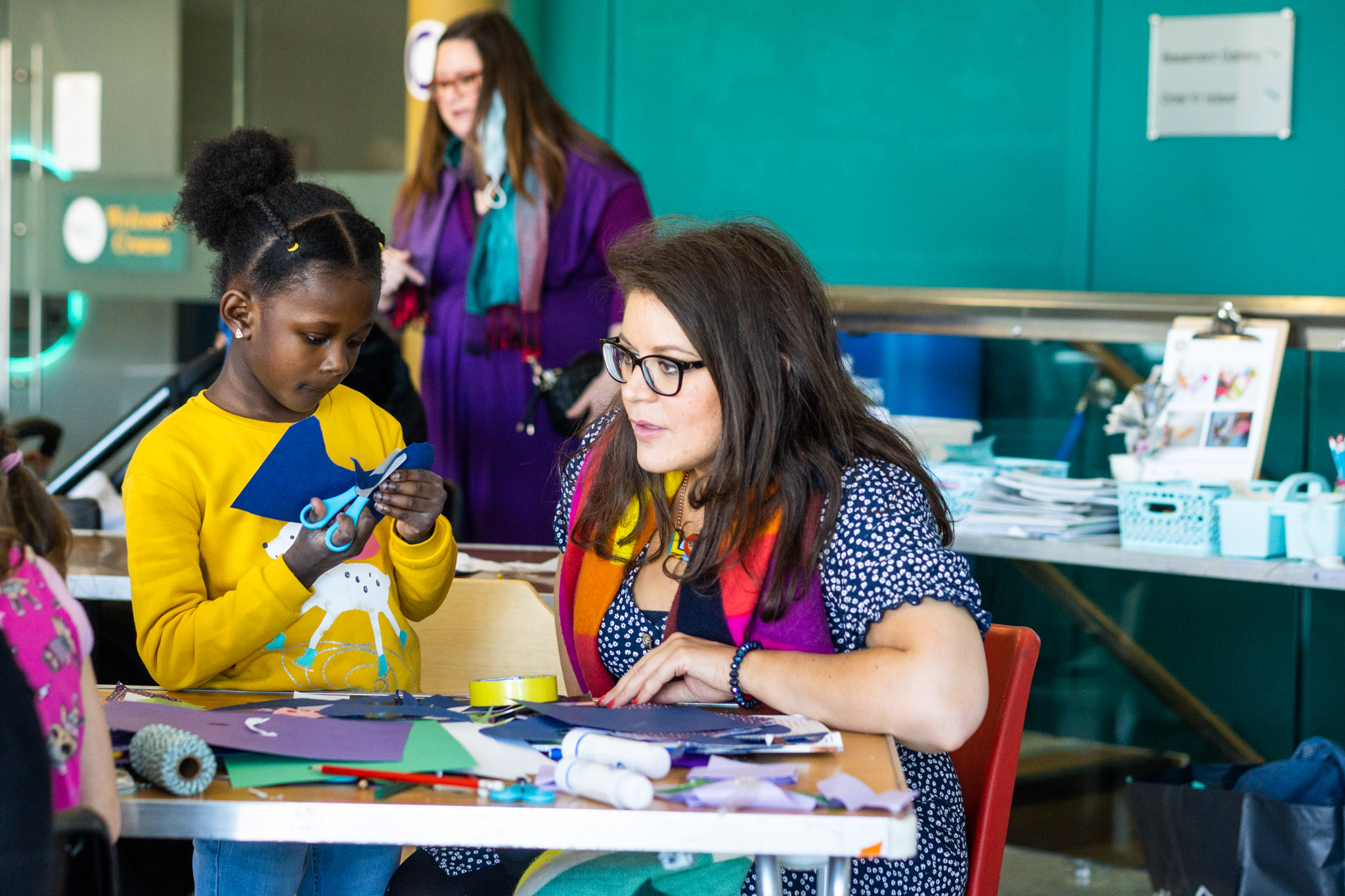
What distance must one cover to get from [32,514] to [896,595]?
2.98 feet

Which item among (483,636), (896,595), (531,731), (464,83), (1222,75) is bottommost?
(483,636)

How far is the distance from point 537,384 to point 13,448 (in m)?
2.09

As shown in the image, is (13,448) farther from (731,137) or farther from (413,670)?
(731,137)

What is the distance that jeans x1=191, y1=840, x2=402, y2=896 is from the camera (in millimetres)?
1693

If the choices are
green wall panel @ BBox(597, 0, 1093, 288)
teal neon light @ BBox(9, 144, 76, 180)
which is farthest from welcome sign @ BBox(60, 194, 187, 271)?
green wall panel @ BBox(597, 0, 1093, 288)

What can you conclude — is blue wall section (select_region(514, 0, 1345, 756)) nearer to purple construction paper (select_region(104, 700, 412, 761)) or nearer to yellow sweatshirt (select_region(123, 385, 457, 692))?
yellow sweatshirt (select_region(123, 385, 457, 692))

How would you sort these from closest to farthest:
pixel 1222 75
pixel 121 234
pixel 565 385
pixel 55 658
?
pixel 55 658 → pixel 565 385 → pixel 1222 75 → pixel 121 234

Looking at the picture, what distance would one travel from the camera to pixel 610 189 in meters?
3.43

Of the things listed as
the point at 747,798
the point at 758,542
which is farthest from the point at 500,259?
the point at 747,798

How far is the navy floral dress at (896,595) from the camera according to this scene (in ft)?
5.26

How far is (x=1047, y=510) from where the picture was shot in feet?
10.0

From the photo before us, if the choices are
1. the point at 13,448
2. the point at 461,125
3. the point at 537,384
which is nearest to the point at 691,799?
the point at 13,448

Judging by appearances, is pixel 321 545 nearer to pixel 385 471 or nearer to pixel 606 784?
pixel 385 471

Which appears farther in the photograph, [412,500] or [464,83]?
[464,83]
